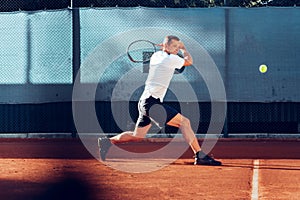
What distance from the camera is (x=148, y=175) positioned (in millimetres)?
9406

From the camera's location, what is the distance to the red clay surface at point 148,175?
736 centimetres

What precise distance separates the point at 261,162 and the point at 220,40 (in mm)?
4162

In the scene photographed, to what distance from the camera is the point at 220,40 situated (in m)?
14.8

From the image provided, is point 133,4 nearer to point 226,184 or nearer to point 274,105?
point 274,105

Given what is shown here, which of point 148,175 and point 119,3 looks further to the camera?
point 119,3

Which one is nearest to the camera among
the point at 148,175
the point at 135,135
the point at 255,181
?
the point at 255,181

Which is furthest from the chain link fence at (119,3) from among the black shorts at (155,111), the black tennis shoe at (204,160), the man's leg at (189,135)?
the black tennis shoe at (204,160)

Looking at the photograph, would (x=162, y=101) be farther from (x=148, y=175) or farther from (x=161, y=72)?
(x=148, y=175)

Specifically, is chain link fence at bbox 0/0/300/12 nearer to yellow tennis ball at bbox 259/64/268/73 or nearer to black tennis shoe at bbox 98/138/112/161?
yellow tennis ball at bbox 259/64/268/73

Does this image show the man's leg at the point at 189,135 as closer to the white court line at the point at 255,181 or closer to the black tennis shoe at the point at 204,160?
the black tennis shoe at the point at 204,160

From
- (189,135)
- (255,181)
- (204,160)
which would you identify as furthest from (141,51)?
(255,181)

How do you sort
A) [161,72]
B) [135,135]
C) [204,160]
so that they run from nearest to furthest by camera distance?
[204,160] < [161,72] < [135,135]

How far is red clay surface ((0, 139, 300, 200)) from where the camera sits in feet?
24.1

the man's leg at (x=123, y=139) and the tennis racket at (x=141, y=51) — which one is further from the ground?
the tennis racket at (x=141, y=51)
